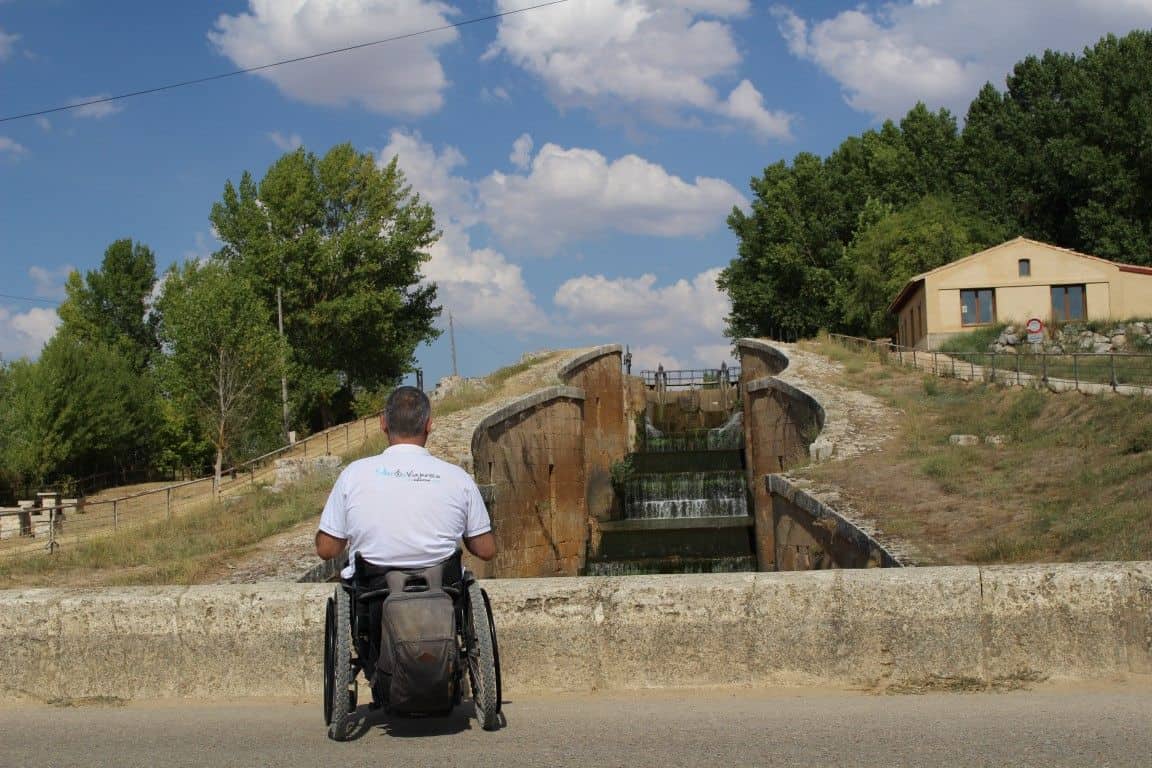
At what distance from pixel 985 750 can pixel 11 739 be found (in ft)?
14.3

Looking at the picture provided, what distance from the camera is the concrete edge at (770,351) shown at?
119ft

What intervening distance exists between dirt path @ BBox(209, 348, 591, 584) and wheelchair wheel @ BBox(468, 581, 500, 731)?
7.76m

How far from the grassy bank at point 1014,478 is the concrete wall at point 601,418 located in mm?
11872

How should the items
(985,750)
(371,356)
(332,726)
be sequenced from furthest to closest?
(371,356), (332,726), (985,750)

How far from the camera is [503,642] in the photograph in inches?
230

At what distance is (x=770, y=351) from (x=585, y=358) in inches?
258

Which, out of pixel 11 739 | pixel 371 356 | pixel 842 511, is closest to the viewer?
pixel 11 739

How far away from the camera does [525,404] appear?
2892cm

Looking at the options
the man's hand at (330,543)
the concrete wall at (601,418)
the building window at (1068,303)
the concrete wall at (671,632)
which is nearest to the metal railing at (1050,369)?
the building window at (1068,303)

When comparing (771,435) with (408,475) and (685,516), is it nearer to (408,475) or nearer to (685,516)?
(685,516)

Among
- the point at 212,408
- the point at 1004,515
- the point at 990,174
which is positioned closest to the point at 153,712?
the point at 1004,515

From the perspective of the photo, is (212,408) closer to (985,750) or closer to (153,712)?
(153,712)

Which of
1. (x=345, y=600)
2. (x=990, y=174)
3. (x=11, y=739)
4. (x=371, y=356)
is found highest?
(x=990, y=174)

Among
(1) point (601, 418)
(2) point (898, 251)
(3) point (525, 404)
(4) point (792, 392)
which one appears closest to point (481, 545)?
(3) point (525, 404)
